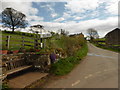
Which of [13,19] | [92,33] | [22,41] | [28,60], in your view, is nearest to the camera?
[28,60]

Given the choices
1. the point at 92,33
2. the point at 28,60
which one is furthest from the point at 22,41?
the point at 92,33

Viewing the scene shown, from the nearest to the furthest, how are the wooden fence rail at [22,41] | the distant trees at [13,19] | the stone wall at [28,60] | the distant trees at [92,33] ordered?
the stone wall at [28,60] < the wooden fence rail at [22,41] < the distant trees at [13,19] < the distant trees at [92,33]

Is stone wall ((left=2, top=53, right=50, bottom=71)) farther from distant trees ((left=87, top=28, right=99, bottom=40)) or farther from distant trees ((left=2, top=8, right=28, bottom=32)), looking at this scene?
distant trees ((left=87, top=28, right=99, bottom=40))

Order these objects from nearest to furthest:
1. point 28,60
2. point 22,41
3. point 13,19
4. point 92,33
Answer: point 28,60
point 22,41
point 13,19
point 92,33

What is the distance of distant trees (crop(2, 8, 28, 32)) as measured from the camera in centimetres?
2650

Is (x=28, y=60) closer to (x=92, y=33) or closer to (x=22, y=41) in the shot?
(x=22, y=41)

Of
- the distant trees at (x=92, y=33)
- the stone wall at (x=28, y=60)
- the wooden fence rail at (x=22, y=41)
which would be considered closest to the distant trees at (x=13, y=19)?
the wooden fence rail at (x=22, y=41)

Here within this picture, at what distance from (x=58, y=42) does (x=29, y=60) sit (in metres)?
3.62

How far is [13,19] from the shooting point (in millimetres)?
28141

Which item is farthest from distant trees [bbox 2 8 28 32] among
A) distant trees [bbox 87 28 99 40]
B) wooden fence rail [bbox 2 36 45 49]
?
distant trees [bbox 87 28 99 40]

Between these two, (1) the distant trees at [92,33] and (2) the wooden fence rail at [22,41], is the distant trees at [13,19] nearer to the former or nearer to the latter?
(2) the wooden fence rail at [22,41]

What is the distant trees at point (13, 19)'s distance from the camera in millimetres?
26505

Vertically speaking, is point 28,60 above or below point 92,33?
below

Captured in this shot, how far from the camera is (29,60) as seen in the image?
539cm
